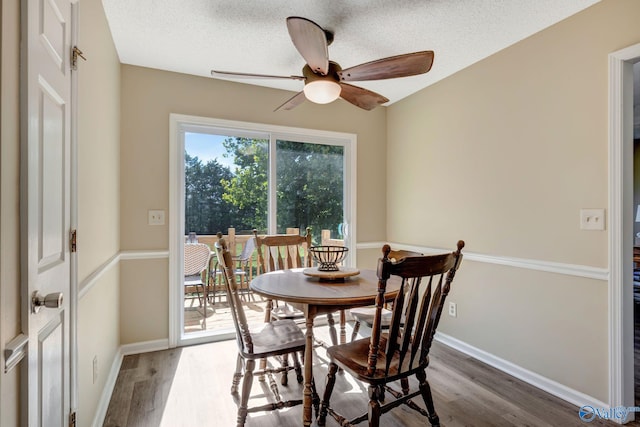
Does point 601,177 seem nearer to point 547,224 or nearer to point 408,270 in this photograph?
point 547,224

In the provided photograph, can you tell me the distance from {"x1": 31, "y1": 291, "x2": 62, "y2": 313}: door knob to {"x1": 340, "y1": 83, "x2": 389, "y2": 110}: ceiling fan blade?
190 centimetres

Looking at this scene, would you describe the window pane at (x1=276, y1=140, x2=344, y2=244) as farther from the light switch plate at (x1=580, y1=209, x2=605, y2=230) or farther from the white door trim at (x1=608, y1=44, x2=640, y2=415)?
the white door trim at (x1=608, y1=44, x2=640, y2=415)

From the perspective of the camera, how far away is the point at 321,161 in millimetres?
3664

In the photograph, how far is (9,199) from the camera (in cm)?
82

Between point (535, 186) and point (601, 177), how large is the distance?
0.40 metres

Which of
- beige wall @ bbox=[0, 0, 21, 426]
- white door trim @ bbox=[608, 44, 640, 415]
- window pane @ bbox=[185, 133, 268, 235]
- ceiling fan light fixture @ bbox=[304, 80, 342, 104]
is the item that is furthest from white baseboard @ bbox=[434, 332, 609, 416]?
beige wall @ bbox=[0, 0, 21, 426]

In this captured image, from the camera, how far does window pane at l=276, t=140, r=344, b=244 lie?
3.45 metres

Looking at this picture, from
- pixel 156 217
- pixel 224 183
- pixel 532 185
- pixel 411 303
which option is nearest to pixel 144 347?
pixel 156 217

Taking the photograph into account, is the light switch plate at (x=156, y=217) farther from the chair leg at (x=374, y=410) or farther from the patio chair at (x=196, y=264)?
the chair leg at (x=374, y=410)

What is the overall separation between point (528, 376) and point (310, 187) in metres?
2.48

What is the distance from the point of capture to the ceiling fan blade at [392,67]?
1805 millimetres

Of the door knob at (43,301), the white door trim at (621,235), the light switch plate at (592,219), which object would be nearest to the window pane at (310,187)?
the light switch plate at (592,219)

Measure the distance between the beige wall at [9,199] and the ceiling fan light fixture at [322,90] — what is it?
1.42m

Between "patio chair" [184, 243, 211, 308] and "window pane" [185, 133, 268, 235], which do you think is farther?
"patio chair" [184, 243, 211, 308]
